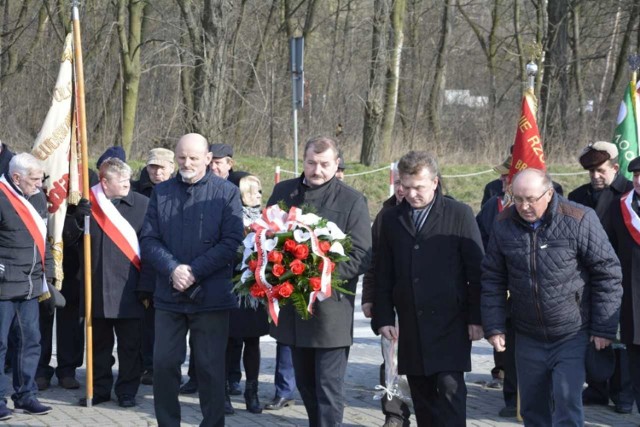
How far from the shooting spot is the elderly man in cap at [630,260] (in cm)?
728

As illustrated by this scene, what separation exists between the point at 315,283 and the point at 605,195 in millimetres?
3286

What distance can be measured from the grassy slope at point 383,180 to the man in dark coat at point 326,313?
1557cm

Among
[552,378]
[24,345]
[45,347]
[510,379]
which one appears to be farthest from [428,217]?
[45,347]

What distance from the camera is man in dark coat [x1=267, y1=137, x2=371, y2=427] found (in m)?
6.52

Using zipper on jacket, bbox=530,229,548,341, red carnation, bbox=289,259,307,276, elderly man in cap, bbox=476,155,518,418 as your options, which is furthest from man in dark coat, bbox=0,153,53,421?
zipper on jacket, bbox=530,229,548,341

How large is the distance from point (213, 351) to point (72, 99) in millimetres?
3037

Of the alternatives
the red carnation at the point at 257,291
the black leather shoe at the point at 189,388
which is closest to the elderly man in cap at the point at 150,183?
the black leather shoe at the point at 189,388

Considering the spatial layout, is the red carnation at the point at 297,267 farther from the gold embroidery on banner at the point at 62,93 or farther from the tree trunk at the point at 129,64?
the tree trunk at the point at 129,64

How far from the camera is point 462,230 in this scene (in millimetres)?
6410

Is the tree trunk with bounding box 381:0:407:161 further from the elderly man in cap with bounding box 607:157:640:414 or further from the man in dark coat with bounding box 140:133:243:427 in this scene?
the man in dark coat with bounding box 140:133:243:427

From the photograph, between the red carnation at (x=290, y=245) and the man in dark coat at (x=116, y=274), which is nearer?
the red carnation at (x=290, y=245)

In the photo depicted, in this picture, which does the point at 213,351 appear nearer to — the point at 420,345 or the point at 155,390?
the point at 155,390

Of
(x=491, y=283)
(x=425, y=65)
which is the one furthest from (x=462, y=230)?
(x=425, y=65)

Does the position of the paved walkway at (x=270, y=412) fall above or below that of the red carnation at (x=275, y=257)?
below
